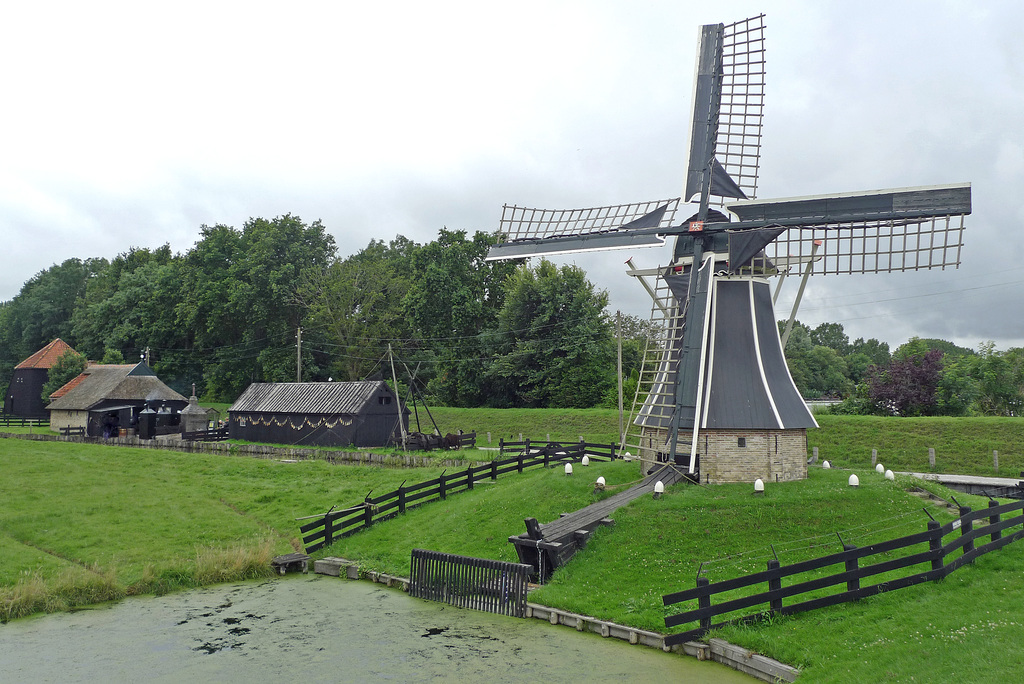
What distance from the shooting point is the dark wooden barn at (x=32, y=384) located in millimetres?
66188

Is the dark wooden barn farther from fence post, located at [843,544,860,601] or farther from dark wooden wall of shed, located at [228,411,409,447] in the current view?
fence post, located at [843,544,860,601]

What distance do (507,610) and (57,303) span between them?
102279mm

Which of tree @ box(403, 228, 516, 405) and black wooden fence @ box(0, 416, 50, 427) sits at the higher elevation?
tree @ box(403, 228, 516, 405)

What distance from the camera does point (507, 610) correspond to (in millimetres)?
15727

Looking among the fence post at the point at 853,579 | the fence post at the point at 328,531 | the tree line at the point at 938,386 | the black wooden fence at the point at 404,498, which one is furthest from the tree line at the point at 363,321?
the fence post at the point at 853,579

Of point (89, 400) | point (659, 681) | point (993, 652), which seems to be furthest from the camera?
point (89, 400)

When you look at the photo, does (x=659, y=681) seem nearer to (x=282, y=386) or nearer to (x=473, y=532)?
(x=473, y=532)

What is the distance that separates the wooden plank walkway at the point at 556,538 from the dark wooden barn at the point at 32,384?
63.5 m

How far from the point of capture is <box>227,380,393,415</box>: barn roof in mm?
42031

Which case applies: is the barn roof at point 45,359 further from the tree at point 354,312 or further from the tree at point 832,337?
the tree at point 832,337

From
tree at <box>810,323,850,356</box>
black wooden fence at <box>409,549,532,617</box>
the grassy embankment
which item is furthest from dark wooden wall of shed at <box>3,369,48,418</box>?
tree at <box>810,323,850,356</box>

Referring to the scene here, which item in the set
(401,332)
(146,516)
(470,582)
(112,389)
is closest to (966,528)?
(470,582)

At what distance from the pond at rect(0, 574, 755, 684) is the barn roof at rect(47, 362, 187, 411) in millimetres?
40362

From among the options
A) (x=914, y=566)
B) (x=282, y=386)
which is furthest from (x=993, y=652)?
(x=282, y=386)
